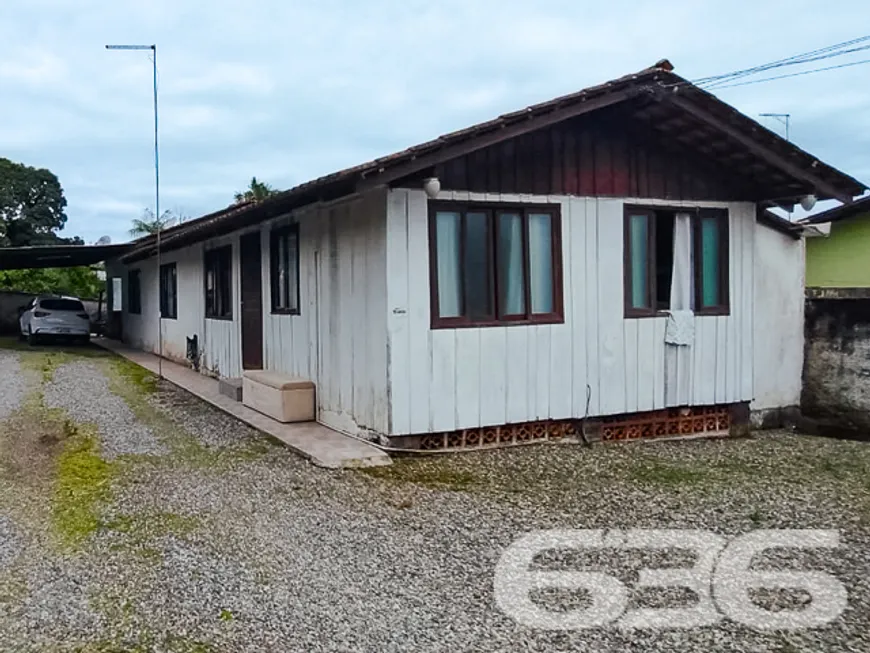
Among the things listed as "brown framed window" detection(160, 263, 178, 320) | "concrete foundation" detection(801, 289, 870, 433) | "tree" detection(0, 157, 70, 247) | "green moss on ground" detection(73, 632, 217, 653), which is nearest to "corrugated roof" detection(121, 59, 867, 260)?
"concrete foundation" detection(801, 289, 870, 433)

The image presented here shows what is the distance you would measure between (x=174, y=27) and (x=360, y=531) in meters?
10.6

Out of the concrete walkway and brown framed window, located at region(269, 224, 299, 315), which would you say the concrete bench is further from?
brown framed window, located at region(269, 224, 299, 315)

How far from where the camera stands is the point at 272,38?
598 inches

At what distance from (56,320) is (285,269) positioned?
1370 cm

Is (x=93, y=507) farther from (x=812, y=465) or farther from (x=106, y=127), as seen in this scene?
(x=106, y=127)

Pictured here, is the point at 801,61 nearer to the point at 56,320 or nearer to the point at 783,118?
the point at 783,118

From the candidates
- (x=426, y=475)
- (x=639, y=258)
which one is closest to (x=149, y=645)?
(x=426, y=475)

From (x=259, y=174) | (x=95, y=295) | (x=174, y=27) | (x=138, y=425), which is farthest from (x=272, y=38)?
(x=95, y=295)

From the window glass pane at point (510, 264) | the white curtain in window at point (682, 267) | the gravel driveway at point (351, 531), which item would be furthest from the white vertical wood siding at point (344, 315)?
the white curtain in window at point (682, 267)

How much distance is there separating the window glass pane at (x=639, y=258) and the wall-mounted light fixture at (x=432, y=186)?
2587 millimetres

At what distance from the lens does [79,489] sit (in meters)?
6.17

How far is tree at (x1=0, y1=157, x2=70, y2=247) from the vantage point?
123 ft

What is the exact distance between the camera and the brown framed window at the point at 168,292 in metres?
16.7

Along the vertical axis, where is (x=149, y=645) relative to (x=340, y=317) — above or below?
below
